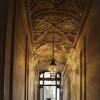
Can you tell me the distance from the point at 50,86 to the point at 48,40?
21.2 m

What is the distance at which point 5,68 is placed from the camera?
6.36m

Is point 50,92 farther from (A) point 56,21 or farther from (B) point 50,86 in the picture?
(A) point 56,21

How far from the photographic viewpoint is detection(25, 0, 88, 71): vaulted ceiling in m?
13.5

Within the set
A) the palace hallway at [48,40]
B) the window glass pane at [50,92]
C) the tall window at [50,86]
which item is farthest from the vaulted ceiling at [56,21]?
the window glass pane at [50,92]

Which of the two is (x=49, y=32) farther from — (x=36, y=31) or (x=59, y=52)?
(x=59, y=52)

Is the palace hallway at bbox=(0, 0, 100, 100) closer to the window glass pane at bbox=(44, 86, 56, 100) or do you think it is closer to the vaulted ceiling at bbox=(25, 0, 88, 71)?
the vaulted ceiling at bbox=(25, 0, 88, 71)

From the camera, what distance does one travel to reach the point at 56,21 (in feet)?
54.6

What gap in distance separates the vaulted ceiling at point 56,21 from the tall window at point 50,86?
1807 centimetres

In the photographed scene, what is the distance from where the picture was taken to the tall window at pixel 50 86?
41.6 m

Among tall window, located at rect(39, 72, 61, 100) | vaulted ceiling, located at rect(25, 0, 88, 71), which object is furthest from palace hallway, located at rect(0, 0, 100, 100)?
tall window, located at rect(39, 72, 61, 100)

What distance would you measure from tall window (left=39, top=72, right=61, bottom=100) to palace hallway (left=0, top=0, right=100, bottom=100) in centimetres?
958

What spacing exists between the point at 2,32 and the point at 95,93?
3.99 m

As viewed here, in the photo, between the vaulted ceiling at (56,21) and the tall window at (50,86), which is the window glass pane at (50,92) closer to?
the tall window at (50,86)

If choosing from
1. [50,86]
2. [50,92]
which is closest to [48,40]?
[50,86]
